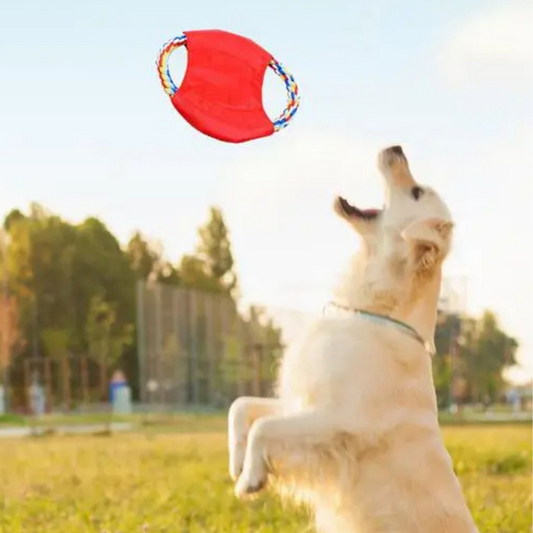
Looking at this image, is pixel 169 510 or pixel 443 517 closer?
pixel 443 517

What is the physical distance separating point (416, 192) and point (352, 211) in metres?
0.24

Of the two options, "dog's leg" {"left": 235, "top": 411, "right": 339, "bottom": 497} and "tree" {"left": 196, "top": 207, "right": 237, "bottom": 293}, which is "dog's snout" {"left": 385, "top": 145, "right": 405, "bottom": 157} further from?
"tree" {"left": 196, "top": 207, "right": 237, "bottom": 293}

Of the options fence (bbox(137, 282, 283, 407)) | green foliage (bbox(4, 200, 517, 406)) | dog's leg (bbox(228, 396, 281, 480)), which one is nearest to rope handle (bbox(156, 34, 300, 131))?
dog's leg (bbox(228, 396, 281, 480))

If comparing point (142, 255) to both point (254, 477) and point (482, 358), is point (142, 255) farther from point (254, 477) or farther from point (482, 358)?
point (254, 477)

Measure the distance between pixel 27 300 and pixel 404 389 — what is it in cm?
3289

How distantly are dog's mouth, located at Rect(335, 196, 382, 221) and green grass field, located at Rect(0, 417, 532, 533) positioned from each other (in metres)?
1.42

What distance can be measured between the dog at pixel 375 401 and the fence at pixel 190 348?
26044 millimetres

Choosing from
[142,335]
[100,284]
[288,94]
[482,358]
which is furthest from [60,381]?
[288,94]

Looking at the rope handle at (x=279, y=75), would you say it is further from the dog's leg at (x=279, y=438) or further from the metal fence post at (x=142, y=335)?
the metal fence post at (x=142, y=335)

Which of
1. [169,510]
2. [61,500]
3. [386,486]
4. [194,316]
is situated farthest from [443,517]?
[194,316]

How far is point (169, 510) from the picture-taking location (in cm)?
739

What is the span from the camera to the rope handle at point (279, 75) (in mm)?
4594

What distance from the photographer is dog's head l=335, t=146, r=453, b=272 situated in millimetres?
4250

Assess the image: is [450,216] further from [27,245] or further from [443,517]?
[27,245]
